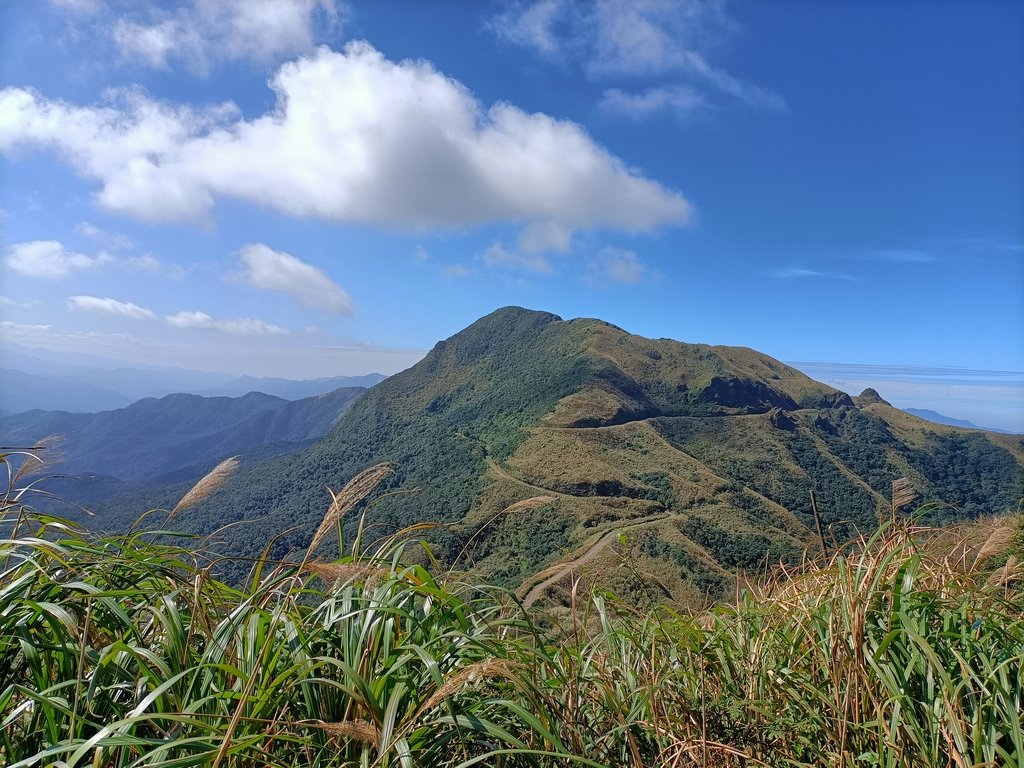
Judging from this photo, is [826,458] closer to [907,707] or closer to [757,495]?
[757,495]

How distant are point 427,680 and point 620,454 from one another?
79.8m

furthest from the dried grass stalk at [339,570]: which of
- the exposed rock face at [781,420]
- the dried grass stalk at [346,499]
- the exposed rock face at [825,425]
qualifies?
the exposed rock face at [825,425]

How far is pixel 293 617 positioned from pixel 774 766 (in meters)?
1.81

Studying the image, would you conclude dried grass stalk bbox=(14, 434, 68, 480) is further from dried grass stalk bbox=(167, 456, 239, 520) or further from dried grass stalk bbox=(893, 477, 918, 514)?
dried grass stalk bbox=(893, 477, 918, 514)

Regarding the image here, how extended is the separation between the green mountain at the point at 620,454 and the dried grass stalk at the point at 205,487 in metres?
27.2

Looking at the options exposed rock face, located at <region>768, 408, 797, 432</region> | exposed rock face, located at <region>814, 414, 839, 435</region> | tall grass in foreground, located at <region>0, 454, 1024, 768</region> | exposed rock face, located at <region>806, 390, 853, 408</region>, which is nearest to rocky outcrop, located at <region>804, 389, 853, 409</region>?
exposed rock face, located at <region>806, 390, 853, 408</region>

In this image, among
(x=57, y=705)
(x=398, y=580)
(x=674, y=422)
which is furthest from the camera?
(x=674, y=422)

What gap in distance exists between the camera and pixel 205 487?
9.25ft

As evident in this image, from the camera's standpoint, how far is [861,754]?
1800mm

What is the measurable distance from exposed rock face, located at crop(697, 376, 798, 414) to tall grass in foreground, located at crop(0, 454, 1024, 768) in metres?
120

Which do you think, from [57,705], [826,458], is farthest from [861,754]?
[826,458]

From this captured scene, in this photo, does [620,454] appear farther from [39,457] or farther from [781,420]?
[39,457]

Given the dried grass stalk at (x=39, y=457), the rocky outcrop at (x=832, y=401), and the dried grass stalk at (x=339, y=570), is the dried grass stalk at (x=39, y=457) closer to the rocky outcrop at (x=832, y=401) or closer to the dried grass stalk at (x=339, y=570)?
the dried grass stalk at (x=339, y=570)

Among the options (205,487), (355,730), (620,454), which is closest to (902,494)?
(355,730)
